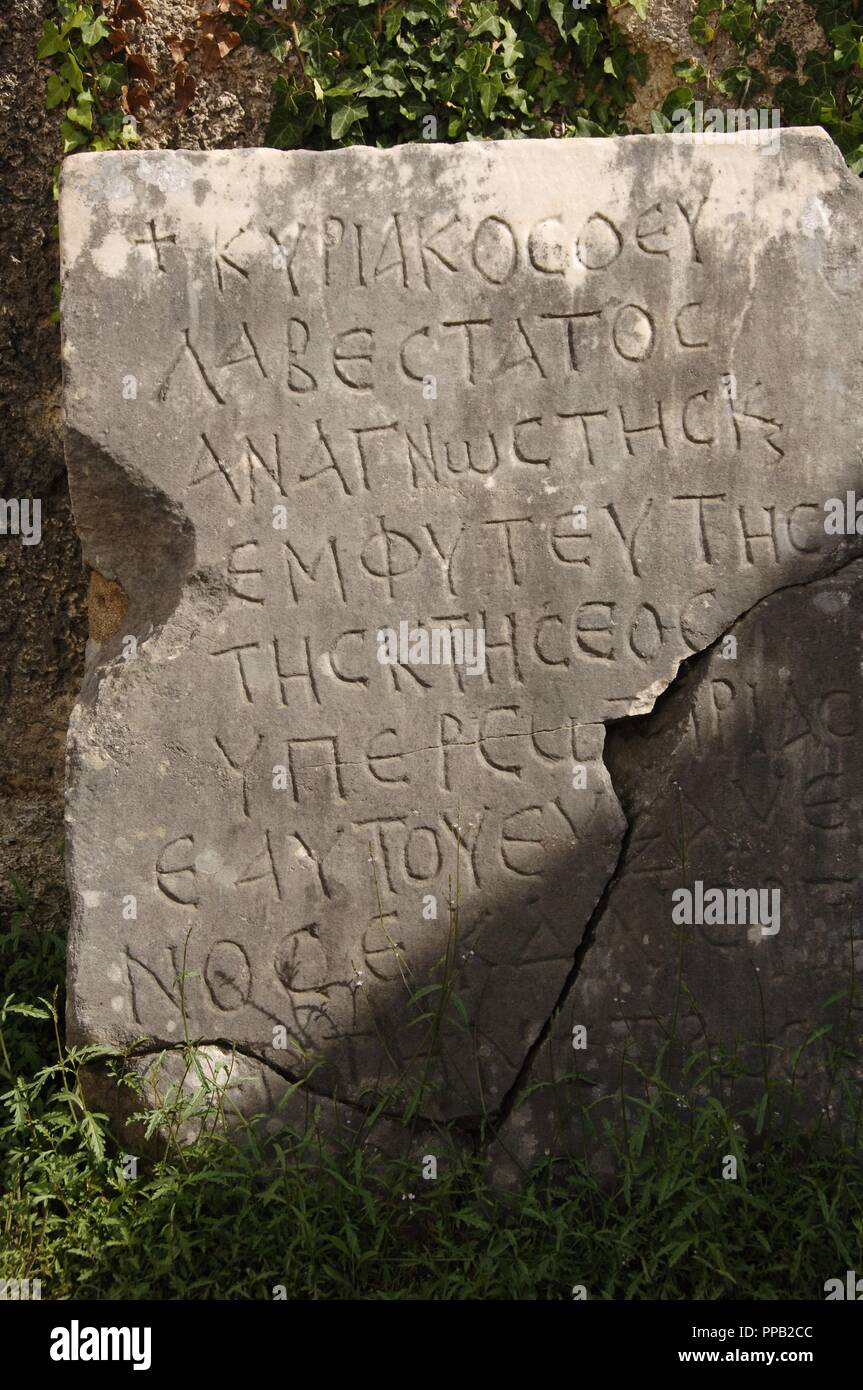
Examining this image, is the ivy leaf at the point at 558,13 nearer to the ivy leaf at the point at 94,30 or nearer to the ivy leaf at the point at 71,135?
the ivy leaf at the point at 94,30

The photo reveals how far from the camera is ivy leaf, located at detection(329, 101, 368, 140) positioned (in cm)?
382

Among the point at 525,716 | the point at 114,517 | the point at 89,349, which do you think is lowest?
the point at 525,716

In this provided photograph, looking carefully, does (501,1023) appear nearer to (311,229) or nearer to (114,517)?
(114,517)

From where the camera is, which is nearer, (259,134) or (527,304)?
(527,304)

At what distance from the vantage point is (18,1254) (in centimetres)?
273

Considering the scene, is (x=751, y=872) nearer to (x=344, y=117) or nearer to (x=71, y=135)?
(x=344, y=117)

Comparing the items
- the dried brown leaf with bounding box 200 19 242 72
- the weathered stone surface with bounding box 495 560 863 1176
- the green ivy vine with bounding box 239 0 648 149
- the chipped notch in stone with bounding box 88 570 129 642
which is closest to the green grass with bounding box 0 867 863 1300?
the weathered stone surface with bounding box 495 560 863 1176

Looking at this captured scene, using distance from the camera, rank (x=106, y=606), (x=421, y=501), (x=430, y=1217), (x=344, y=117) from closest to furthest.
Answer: (x=430, y=1217)
(x=421, y=501)
(x=106, y=606)
(x=344, y=117)

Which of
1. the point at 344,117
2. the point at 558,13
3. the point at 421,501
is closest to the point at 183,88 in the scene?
the point at 344,117

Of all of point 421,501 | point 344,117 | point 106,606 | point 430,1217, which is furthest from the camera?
point 344,117

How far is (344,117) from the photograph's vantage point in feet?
12.5

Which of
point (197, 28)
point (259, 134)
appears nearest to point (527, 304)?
point (259, 134)

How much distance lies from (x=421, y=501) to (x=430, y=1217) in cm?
155

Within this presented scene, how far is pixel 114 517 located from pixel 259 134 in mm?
1588
